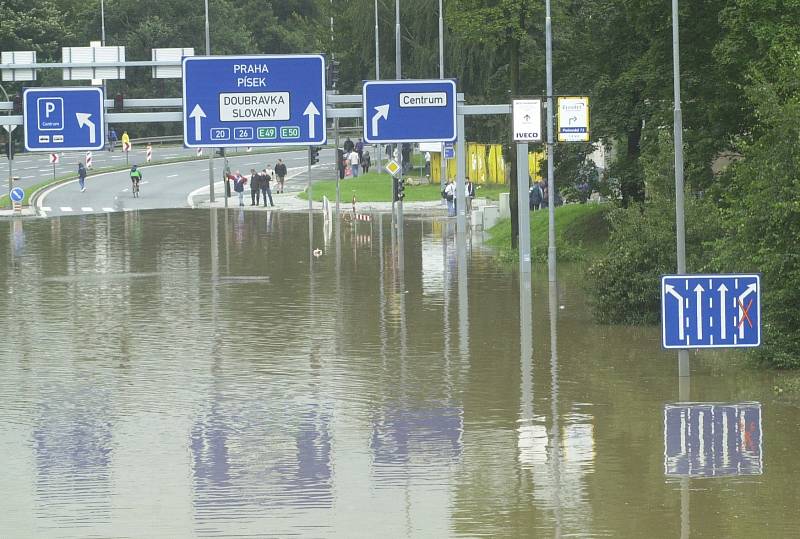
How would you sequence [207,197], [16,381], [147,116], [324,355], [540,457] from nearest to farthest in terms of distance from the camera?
[540,457], [16,381], [324,355], [147,116], [207,197]

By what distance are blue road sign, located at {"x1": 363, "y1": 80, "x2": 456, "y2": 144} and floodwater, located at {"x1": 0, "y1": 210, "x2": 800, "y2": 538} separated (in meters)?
3.60

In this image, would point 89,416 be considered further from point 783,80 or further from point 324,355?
point 783,80

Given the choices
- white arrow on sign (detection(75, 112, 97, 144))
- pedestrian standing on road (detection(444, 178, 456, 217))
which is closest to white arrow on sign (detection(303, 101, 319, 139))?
white arrow on sign (detection(75, 112, 97, 144))

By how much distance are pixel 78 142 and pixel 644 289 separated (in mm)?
12257

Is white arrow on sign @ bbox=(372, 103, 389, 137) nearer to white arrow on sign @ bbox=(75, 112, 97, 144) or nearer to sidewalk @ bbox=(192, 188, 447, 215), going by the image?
white arrow on sign @ bbox=(75, 112, 97, 144)

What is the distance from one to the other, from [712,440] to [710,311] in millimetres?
3909

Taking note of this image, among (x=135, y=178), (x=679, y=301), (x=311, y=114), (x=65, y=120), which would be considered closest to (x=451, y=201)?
(x=135, y=178)

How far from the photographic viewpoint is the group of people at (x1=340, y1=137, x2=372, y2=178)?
8250 centimetres

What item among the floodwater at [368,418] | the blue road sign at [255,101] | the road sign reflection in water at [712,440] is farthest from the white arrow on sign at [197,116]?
the road sign reflection in water at [712,440]

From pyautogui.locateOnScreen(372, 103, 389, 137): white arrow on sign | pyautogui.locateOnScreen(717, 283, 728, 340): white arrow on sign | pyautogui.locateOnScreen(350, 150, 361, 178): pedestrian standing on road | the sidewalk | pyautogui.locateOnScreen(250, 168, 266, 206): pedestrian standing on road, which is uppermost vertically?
pyautogui.locateOnScreen(372, 103, 389, 137): white arrow on sign

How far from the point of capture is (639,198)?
135 feet

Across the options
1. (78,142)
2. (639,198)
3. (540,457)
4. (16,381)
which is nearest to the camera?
A: (540,457)

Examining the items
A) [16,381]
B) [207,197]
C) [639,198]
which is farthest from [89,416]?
[207,197]

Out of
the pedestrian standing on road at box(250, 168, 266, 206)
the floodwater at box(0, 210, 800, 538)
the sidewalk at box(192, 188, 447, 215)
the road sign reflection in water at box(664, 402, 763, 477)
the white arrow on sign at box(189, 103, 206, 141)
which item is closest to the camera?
the floodwater at box(0, 210, 800, 538)
